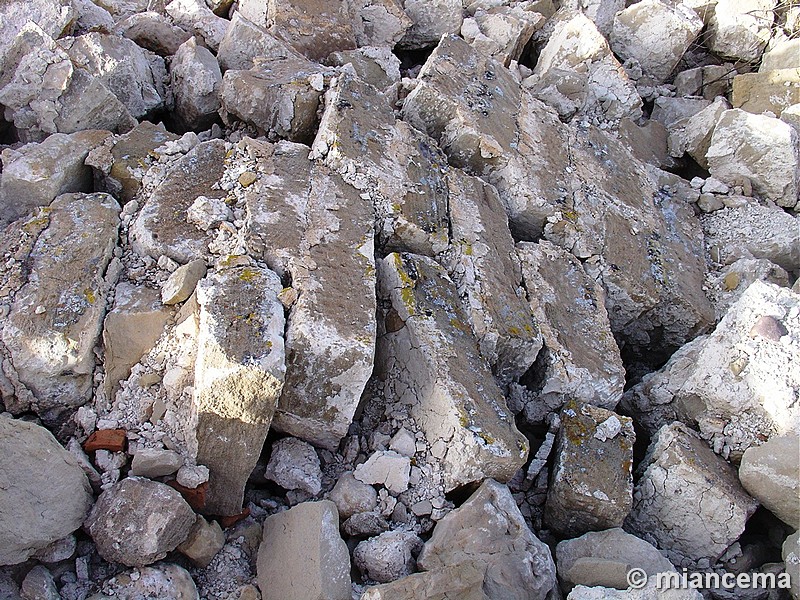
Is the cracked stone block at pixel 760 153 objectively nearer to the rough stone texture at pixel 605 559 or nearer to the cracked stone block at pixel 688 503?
the cracked stone block at pixel 688 503

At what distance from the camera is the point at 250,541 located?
2.60 m

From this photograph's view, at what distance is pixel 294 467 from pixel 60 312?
1.13 meters

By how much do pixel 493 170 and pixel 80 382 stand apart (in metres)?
2.38

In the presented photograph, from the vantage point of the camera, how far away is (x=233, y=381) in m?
2.44

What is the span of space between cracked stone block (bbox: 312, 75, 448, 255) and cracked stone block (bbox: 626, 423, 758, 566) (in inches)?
56.9

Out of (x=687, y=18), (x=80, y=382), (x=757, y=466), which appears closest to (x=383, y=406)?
(x=80, y=382)

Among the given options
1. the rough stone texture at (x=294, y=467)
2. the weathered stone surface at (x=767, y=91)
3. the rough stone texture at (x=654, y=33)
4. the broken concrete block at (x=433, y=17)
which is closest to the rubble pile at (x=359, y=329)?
the rough stone texture at (x=294, y=467)

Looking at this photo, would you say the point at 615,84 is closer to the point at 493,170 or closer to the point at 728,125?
the point at 728,125

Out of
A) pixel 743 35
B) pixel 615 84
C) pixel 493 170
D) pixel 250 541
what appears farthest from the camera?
pixel 743 35

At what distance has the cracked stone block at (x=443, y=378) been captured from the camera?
272 cm

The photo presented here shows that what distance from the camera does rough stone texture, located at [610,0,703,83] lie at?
507 cm

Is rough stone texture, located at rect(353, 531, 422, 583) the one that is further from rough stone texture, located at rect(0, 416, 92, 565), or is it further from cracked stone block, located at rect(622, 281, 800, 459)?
cracked stone block, located at rect(622, 281, 800, 459)

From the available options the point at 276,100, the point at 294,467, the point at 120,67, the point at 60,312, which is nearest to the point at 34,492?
the point at 60,312

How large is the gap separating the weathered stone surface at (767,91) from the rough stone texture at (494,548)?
3664 mm
